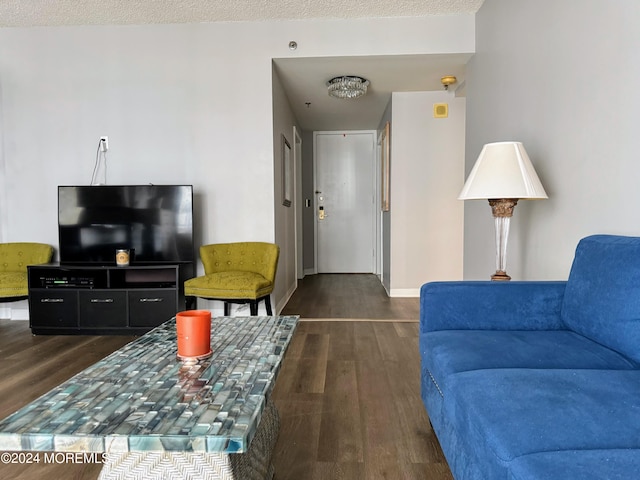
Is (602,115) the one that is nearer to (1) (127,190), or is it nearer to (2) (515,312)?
(2) (515,312)

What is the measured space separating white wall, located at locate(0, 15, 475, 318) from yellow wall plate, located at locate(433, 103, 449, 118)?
124 cm

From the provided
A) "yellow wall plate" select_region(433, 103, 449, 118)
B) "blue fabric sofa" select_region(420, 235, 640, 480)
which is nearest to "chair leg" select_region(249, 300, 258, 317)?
"blue fabric sofa" select_region(420, 235, 640, 480)

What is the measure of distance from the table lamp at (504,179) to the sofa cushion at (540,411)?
0.95m

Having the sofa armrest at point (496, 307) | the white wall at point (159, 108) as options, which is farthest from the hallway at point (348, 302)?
the sofa armrest at point (496, 307)

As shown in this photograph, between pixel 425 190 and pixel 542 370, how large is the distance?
141 inches

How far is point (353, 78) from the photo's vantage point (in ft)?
12.7

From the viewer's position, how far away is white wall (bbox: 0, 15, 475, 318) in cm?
341

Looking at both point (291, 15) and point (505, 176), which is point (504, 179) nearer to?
point (505, 176)

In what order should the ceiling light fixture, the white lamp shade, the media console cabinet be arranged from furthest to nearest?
the ceiling light fixture → the media console cabinet → the white lamp shade

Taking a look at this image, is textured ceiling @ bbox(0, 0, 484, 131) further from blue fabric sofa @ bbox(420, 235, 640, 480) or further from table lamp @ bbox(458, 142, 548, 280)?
blue fabric sofa @ bbox(420, 235, 640, 480)

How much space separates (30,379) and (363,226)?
4.97m

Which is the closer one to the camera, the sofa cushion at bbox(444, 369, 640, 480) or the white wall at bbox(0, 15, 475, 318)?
the sofa cushion at bbox(444, 369, 640, 480)

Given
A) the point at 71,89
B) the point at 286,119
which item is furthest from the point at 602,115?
the point at 71,89

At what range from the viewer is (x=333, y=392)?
2.03 m
